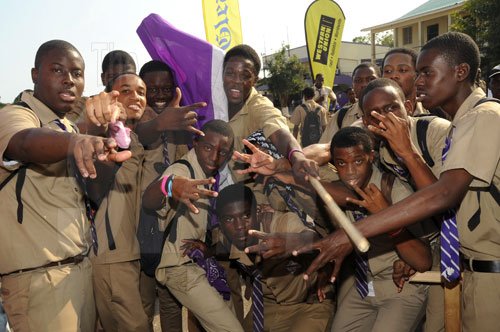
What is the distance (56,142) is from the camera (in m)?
2.06

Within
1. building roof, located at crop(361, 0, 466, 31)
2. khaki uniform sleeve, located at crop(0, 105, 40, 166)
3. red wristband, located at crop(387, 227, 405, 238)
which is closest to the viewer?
khaki uniform sleeve, located at crop(0, 105, 40, 166)

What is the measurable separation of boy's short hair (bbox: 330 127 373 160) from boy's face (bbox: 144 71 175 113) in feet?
5.14

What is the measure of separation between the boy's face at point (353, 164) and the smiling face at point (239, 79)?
1089 mm

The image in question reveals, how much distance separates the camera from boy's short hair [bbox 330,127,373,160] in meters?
2.91

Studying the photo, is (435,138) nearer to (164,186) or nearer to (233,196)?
(233,196)

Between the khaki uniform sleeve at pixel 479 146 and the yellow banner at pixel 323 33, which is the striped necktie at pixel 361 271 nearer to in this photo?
the khaki uniform sleeve at pixel 479 146

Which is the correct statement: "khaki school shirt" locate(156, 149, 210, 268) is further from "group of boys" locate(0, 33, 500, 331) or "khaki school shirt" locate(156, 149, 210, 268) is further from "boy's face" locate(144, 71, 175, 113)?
"boy's face" locate(144, 71, 175, 113)

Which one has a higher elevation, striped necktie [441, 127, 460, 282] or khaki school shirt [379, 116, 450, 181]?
khaki school shirt [379, 116, 450, 181]

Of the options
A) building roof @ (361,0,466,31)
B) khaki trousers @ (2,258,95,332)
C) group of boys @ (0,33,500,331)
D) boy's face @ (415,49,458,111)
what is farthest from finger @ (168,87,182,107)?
building roof @ (361,0,466,31)

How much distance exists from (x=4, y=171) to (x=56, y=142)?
54 centimetres

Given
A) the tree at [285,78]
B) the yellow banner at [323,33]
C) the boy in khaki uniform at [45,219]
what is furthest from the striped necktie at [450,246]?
the tree at [285,78]

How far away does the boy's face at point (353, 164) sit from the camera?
2.91 metres

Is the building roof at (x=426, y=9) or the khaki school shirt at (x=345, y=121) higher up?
the building roof at (x=426, y=9)

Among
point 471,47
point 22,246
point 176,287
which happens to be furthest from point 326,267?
point 22,246
